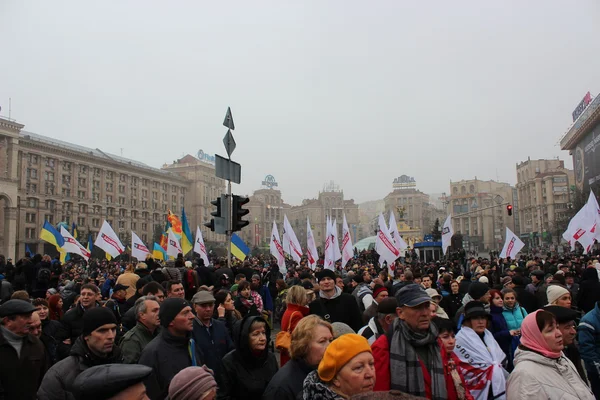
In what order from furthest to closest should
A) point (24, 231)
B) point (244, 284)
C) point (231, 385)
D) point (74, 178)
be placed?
point (74, 178) → point (24, 231) → point (244, 284) → point (231, 385)

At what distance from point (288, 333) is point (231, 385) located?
A: 3.42 feet

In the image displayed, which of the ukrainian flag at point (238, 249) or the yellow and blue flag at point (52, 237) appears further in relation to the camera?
the yellow and blue flag at point (52, 237)

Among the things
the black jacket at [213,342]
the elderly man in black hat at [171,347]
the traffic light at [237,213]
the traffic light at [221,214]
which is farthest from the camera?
the traffic light at [237,213]

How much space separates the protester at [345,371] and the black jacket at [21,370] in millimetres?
2877

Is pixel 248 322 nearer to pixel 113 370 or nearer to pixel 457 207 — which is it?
pixel 113 370

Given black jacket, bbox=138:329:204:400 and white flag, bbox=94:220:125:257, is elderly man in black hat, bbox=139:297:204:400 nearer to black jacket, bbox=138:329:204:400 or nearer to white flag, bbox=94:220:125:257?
black jacket, bbox=138:329:204:400

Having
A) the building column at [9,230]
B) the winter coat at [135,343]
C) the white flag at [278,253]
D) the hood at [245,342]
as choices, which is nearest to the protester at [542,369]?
the hood at [245,342]

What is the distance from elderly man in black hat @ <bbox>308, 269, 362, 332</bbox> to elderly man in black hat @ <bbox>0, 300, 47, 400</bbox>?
3186 millimetres

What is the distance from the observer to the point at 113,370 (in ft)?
7.91

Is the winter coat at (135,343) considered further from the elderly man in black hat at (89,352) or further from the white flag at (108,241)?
the white flag at (108,241)

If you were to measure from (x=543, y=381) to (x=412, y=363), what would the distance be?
983mm

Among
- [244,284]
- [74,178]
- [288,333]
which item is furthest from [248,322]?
[74,178]

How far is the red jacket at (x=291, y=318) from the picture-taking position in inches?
199

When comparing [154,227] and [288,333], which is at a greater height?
[154,227]
